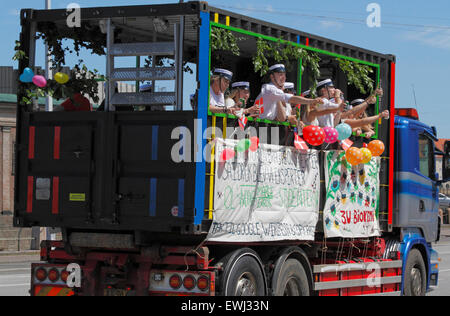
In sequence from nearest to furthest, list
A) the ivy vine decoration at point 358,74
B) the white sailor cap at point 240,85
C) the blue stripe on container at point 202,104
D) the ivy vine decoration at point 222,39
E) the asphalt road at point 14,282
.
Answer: the blue stripe on container at point 202,104, the ivy vine decoration at point 222,39, the white sailor cap at point 240,85, the ivy vine decoration at point 358,74, the asphalt road at point 14,282

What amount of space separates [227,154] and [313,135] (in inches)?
73.5

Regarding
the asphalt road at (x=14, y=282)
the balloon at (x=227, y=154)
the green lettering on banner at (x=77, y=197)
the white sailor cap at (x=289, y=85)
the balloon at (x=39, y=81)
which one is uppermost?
the white sailor cap at (x=289, y=85)

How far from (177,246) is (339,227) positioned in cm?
310

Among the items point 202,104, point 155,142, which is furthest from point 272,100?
point 155,142

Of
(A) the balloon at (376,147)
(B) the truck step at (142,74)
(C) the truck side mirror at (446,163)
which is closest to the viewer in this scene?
(B) the truck step at (142,74)

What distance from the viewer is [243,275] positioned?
9.17m

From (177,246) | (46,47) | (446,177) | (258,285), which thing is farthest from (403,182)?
(46,47)

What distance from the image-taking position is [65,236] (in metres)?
9.38

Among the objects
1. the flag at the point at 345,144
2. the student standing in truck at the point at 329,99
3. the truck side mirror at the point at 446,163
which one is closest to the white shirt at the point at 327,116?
the student standing in truck at the point at 329,99

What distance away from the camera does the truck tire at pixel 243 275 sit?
8.77 m

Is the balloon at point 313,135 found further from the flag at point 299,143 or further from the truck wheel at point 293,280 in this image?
the truck wheel at point 293,280

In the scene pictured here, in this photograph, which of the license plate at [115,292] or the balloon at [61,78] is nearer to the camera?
the license plate at [115,292]

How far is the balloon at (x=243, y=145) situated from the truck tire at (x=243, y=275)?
44.4 inches

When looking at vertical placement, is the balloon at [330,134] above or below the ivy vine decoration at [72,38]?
below
